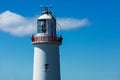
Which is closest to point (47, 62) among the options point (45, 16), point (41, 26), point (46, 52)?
point (46, 52)

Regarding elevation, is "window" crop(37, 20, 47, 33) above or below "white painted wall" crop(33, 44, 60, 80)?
above

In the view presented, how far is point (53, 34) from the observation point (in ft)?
430

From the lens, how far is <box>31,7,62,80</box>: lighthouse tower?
429 feet

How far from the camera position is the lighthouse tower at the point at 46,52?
131m

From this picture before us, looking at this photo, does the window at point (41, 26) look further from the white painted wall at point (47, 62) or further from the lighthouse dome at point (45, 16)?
the white painted wall at point (47, 62)

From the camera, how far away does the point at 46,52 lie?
13088cm

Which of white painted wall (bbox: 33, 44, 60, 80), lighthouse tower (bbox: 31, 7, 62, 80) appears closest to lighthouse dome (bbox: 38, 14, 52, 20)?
lighthouse tower (bbox: 31, 7, 62, 80)

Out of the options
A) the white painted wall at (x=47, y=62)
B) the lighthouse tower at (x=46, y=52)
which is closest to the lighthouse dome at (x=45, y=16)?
the lighthouse tower at (x=46, y=52)

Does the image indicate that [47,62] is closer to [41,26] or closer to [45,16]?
[41,26]

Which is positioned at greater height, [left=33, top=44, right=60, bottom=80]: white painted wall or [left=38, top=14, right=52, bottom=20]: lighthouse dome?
[left=38, top=14, right=52, bottom=20]: lighthouse dome

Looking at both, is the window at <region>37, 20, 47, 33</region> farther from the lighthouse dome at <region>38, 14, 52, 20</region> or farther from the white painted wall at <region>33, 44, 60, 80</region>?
the white painted wall at <region>33, 44, 60, 80</region>

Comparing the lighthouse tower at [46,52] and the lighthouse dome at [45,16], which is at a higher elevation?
the lighthouse dome at [45,16]

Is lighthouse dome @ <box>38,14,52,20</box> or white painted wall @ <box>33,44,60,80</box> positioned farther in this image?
lighthouse dome @ <box>38,14,52,20</box>

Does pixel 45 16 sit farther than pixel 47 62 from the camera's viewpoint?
Yes
